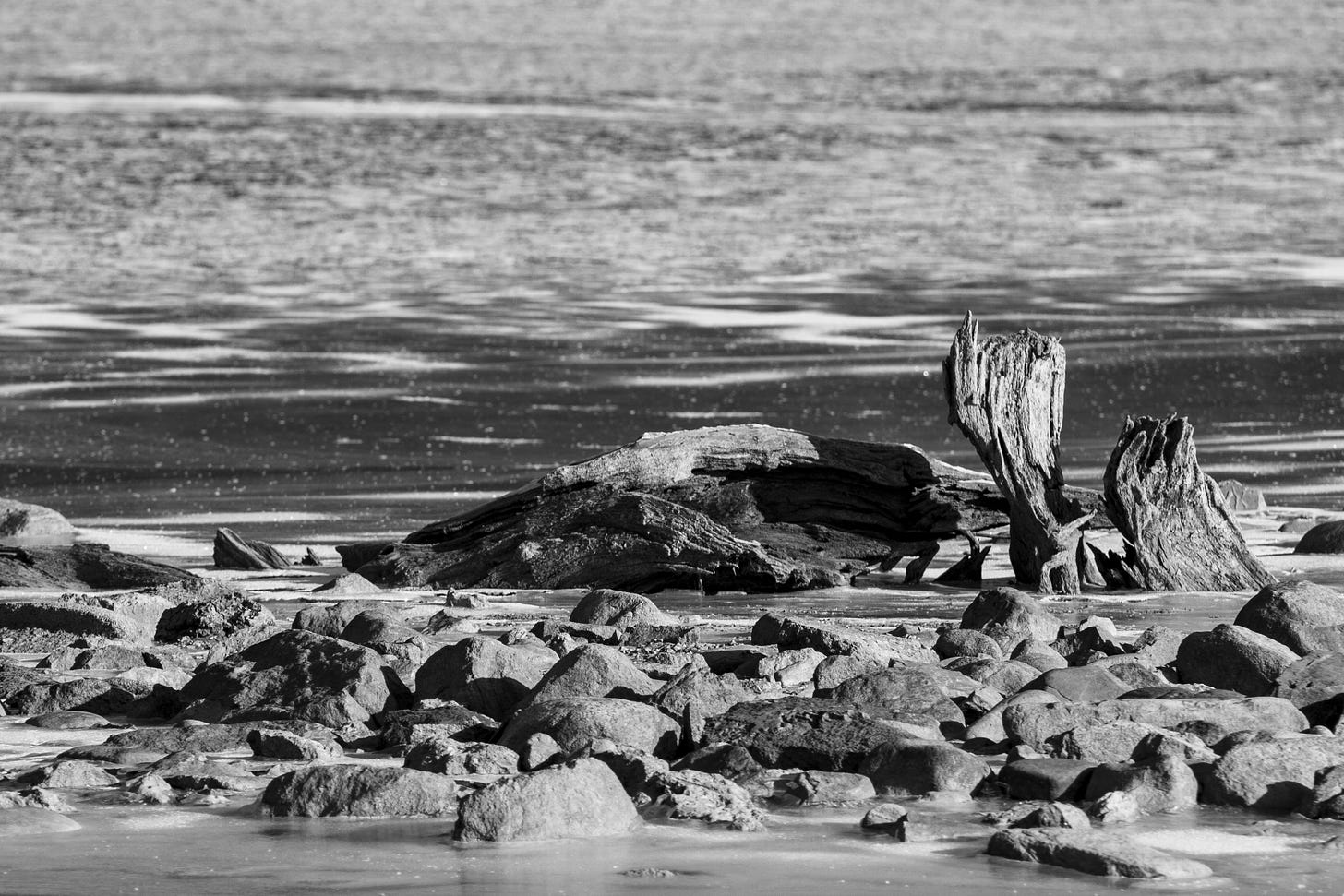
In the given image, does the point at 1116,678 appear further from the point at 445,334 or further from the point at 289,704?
the point at 445,334

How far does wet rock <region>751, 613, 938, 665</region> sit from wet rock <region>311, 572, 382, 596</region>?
2.09m

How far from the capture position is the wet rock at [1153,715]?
5816 millimetres

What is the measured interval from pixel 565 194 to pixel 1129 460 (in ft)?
60.6

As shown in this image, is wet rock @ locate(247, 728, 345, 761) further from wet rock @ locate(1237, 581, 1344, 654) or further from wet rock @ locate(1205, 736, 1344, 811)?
wet rock @ locate(1237, 581, 1344, 654)

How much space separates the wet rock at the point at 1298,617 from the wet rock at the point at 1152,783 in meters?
1.98

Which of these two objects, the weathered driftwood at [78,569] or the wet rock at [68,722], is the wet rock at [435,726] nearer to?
the wet rock at [68,722]

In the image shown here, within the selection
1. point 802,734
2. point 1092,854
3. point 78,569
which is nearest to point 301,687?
point 802,734

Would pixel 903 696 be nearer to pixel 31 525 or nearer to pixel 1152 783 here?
pixel 1152 783

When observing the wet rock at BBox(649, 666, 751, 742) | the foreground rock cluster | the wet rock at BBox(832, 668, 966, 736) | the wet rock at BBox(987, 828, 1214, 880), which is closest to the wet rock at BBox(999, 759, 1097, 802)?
the foreground rock cluster

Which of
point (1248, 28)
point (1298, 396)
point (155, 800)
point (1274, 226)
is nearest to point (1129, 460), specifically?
point (155, 800)

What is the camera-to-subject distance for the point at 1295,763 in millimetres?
5340

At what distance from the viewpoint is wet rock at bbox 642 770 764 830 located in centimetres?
512

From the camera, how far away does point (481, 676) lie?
21.1 feet

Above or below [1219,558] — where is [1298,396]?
above
